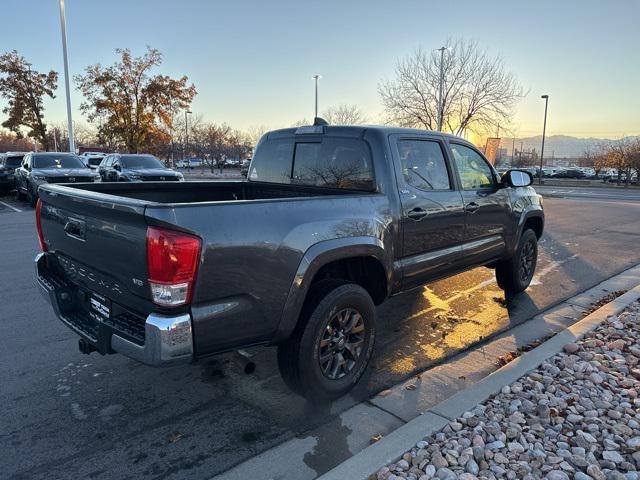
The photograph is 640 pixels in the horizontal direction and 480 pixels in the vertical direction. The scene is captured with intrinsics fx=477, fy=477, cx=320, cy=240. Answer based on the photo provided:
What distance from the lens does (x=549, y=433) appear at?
2.89 metres

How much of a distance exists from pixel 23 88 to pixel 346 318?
39130 millimetres

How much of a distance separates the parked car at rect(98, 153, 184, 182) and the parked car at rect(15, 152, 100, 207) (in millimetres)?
1121

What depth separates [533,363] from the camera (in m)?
3.83

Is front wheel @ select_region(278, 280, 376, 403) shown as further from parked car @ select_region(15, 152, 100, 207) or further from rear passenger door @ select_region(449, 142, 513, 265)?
parked car @ select_region(15, 152, 100, 207)

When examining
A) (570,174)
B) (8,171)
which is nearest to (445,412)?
(8,171)

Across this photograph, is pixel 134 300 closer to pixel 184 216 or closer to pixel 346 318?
pixel 184 216

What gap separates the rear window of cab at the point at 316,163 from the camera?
3828mm

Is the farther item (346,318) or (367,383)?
(367,383)

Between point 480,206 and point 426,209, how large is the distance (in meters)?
1.03

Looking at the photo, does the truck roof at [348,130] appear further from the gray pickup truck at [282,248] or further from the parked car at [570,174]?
the parked car at [570,174]

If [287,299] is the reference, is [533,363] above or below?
below

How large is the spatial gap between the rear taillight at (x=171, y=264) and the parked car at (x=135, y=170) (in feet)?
49.1

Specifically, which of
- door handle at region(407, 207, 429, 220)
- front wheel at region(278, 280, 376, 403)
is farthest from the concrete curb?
door handle at region(407, 207, 429, 220)

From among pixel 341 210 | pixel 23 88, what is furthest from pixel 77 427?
pixel 23 88
